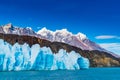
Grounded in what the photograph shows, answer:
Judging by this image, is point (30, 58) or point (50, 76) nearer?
point (50, 76)

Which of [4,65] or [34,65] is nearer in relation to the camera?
[4,65]

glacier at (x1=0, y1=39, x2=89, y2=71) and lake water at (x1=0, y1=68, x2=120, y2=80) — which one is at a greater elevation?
glacier at (x1=0, y1=39, x2=89, y2=71)

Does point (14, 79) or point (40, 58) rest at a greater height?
point (40, 58)

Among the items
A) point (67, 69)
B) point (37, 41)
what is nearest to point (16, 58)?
point (67, 69)

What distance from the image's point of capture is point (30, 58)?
252 feet

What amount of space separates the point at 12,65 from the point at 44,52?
28.2 feet

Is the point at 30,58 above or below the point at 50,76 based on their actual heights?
above

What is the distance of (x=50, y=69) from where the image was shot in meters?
85.5

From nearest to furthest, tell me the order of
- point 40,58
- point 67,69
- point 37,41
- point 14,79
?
point 14,79
point 40,58
point 67,69
point 37,41

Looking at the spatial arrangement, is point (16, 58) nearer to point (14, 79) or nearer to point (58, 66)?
point (58, 66)

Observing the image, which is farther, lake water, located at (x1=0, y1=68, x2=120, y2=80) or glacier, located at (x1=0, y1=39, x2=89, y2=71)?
glacier, located at (x1=0, y1=39, x2=89, y2=71)

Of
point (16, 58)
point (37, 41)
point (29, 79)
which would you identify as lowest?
point (29, 79)

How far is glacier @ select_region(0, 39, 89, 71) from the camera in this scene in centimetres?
7262

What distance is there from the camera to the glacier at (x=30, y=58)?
2859 inches
